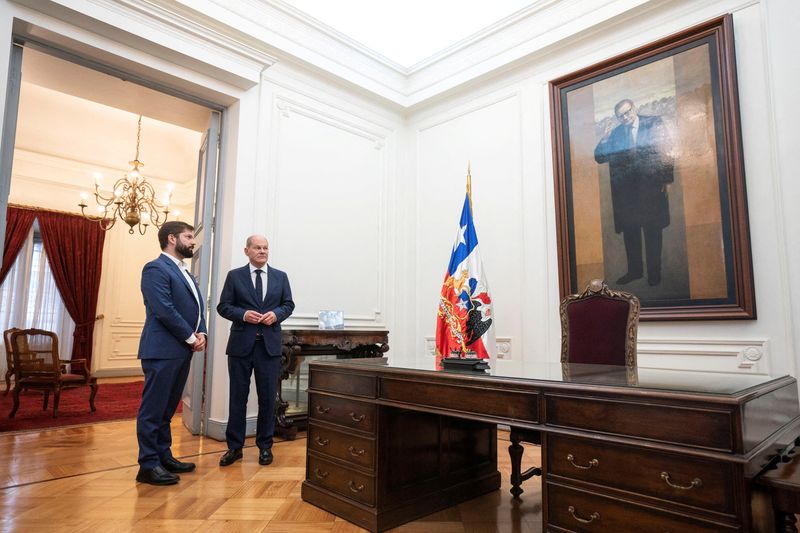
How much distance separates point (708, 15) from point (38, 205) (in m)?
8.58

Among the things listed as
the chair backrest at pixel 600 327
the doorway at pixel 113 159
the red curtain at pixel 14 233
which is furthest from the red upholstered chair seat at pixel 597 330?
the red curtain at pixel 14 233

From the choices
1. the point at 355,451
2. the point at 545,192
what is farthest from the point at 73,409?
the point at 545,192

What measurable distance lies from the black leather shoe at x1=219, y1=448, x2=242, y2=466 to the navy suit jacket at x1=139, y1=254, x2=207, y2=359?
2.30 ft

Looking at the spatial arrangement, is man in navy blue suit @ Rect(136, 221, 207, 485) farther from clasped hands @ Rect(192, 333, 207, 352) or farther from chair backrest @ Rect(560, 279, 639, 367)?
chair backrest @ Rect(560, 279, 639, 367)

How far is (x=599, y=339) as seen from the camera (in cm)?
279

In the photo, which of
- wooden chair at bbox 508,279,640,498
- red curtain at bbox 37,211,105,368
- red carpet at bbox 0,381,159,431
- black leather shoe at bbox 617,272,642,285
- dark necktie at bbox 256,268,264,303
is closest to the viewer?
wooden chair at bbox 508,279,640,498

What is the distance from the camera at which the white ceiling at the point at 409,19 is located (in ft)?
15.1

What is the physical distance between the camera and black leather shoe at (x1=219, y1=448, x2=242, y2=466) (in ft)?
10.1

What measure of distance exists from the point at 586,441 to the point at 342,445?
1192 mm

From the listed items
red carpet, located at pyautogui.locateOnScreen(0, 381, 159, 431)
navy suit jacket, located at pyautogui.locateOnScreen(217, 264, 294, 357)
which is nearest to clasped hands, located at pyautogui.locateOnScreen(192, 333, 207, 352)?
navy suit jacket, located at pyautogui.locateOnScreen(217, 264, 294, 357)

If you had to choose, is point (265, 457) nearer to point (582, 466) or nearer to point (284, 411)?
point (284, 411)

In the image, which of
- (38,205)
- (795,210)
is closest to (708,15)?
(795,210)

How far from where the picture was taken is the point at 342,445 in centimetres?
232

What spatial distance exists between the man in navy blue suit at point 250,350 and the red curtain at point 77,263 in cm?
566
